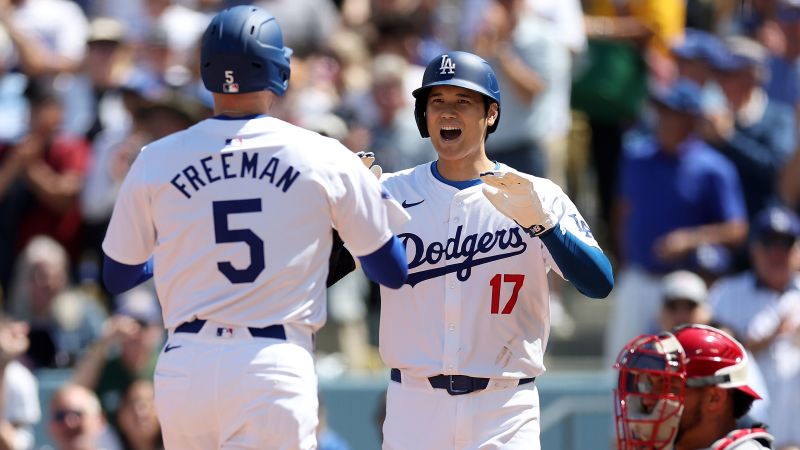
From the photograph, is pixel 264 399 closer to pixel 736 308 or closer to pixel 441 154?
pixel 441 154

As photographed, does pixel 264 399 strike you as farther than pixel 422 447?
No

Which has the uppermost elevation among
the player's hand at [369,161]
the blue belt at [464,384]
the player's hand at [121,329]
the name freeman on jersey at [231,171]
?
the player's hand at [369,161]

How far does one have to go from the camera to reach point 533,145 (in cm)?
1074

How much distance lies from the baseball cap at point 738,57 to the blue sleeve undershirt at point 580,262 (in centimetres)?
605

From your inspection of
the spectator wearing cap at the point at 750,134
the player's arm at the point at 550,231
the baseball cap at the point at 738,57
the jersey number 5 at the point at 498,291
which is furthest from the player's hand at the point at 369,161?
the baseball cap at the point at 738,57

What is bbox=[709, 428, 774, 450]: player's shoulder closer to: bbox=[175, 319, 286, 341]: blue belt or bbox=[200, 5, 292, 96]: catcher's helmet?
bbox=[175, 319, 286, 341]: blue belt

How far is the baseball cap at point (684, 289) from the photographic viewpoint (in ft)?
29.8

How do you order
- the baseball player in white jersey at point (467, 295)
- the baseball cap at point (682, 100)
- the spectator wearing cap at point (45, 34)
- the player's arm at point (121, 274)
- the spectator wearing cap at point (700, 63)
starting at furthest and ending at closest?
the spectator wearing cap at point (45, 34) < the spectator wearing cap at point (700, 63) < the baseball cap at point (682, 100) < the baseball player in white jersey at point (467, 295) < the player's arm at point (121, 274)

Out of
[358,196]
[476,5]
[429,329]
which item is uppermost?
[476,5]

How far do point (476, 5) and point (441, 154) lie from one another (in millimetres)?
6133

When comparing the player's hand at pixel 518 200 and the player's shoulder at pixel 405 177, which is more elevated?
the player's shoulder at pixel 405 177

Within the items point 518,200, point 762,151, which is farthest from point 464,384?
point 762,151

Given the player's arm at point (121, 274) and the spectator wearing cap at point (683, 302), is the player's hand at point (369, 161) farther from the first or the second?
the spectator wearing cap at point (683, 302)

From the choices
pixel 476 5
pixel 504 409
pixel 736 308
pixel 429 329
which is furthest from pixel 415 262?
pixel 476 5
